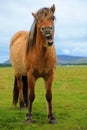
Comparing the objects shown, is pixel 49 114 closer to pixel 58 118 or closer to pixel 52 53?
pixel 58 118

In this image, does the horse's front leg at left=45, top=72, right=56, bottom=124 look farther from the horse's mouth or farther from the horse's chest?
the horse's mouth

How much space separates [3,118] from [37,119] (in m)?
1.04

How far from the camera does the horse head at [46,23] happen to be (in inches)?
360

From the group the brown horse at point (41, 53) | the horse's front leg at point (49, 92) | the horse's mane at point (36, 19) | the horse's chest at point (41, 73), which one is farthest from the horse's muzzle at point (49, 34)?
the horse's front leg at point (49, 92)

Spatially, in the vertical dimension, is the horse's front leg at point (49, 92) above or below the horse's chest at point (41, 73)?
below

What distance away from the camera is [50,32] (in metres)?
9.12

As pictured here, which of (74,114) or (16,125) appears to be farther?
(74,114)

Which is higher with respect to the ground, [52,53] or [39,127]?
[52,53]

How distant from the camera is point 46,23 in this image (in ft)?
30.5

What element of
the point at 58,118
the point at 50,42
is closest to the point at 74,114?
the point at 58,118

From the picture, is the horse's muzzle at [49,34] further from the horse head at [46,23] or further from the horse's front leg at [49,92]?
the horse's front leg at [49,92]

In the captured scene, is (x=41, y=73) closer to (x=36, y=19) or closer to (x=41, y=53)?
(x=41, y=53)

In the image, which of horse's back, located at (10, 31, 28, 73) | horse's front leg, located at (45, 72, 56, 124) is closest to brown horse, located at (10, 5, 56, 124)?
horse's front leg, located at (45, 72, 56, 124)

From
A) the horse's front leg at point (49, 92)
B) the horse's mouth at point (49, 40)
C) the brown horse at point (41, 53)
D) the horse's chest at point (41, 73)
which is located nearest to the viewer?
the horse's mouth at point (49, 40)
